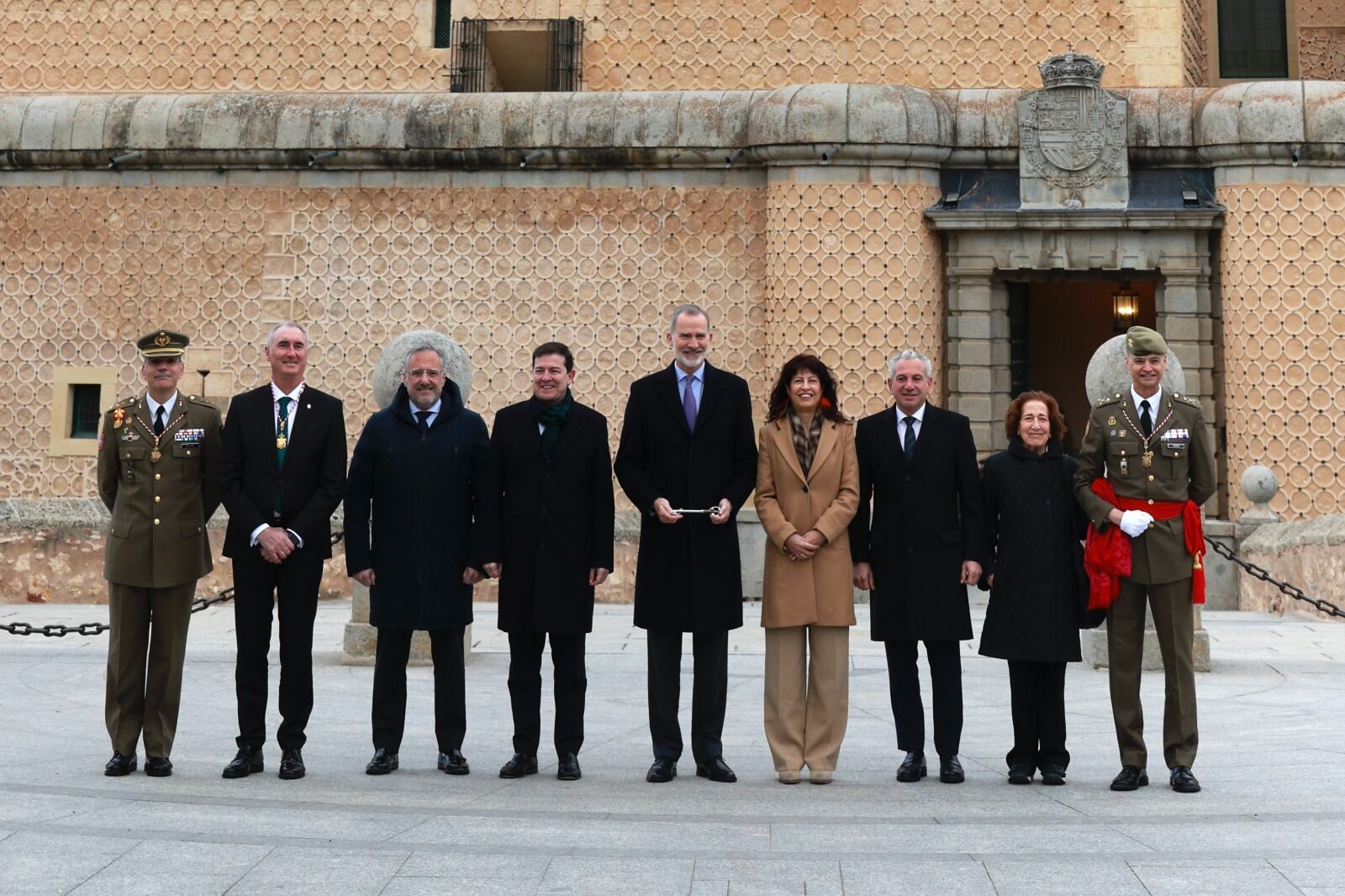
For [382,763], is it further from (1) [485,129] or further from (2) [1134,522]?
(1) [485,129]

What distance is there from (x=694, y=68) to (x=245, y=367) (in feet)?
17.9

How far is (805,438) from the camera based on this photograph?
6.54 meters

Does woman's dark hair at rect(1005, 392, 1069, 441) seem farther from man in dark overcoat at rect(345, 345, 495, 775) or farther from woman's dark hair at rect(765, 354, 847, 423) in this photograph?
man in dark overcoat at rect(345, 345, 495, 775)

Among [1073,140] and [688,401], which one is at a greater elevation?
[1073,140]

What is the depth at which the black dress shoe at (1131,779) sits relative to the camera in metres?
6.10

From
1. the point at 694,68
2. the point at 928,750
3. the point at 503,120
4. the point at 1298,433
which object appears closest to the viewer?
the point at 928,750

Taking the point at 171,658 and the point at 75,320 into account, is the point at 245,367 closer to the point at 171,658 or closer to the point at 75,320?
the point at 75,320

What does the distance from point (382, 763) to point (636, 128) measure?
1009 cm

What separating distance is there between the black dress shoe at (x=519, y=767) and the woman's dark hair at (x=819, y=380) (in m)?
1.67

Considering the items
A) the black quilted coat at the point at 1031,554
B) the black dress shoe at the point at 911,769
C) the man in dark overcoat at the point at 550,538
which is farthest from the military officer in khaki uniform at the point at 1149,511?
the man in dark overcoat at the point at 550,538

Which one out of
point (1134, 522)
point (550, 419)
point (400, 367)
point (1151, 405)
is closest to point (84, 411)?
point (400, 367)

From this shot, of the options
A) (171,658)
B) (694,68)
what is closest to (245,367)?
(694,68)

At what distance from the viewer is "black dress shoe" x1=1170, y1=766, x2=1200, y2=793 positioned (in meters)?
6.00

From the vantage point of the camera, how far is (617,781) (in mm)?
6266
